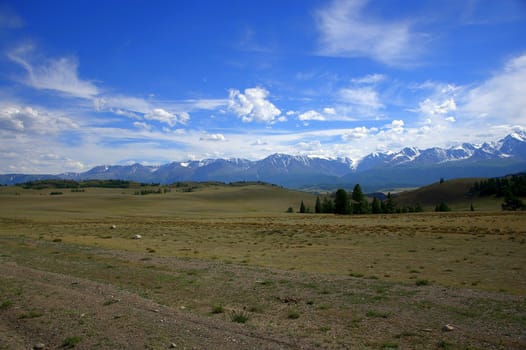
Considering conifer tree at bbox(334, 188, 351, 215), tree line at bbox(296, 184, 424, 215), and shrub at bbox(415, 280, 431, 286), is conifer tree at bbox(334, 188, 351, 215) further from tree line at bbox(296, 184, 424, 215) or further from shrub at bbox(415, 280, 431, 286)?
shrub at bbox(415, 280, 431, 286)

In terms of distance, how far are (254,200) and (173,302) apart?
7294 inches

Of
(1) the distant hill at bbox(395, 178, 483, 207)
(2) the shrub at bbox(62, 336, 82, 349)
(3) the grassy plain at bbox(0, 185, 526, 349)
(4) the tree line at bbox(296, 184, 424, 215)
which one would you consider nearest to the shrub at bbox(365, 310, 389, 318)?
(3) the grassy plain at bbox(0, 185, 526, 349)

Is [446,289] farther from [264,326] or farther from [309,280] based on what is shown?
[264,326]

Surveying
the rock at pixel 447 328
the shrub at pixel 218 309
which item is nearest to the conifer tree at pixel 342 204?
the shrub at pixel 218 309

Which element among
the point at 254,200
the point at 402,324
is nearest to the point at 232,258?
the point at 402,324

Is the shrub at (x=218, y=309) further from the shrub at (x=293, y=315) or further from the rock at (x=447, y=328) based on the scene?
the rock at (x=447, y=328)

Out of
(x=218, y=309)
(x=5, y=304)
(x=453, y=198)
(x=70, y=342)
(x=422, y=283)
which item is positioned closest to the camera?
(x=70, y=342)

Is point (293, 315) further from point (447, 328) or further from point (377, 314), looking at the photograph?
point (447, 328)

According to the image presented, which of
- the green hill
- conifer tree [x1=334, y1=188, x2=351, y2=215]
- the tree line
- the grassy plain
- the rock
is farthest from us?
the green hill

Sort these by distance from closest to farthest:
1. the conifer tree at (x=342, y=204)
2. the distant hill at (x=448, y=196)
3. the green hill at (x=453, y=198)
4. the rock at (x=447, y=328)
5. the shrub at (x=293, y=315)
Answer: the rock at (x=447, y=328), the shrub at (x=293, y=315), the conifer tree at (x=342, y=204), the green hill at (x=453, y=198), the distant hill at (x=448, y=196)

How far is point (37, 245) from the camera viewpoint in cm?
2822

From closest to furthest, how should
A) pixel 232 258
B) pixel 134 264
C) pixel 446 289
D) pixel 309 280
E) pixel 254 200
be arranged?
pixel 446 289
pixel 309 280
pixel 134 264
pixel 232 258
pixel 254 200

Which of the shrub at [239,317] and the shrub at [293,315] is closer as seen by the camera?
the shrub at [239,317]

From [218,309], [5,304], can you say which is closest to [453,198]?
[218,309]
